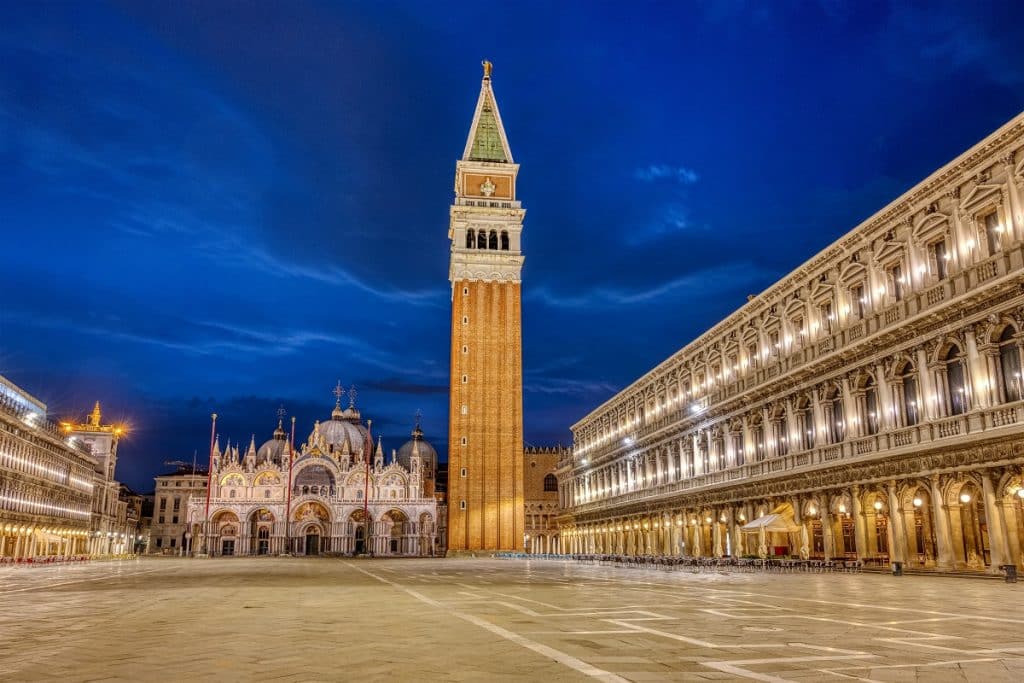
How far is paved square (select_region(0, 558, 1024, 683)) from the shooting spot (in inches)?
328

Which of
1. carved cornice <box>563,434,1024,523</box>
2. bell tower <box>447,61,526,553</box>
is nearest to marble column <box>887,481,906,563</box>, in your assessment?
carved cornice <box>563,434,1024,523</box>

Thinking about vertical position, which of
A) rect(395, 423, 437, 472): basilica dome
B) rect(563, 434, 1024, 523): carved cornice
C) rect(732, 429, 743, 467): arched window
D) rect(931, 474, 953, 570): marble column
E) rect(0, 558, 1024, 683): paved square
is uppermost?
rect(395, 423, 437, 472): basilica dome

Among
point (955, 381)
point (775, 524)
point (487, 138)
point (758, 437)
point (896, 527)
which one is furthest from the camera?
point (487, 138)

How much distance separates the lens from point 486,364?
286 ft

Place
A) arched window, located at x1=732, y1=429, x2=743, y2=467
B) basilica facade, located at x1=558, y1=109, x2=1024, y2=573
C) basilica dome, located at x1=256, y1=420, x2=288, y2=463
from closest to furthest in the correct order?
basilica facade, located at x1=558, y1=109, x2=1024, y2=573, arched window, located at x1=732, y1=429, x2=743, y2=467, basilica dome, located at x1=256, y1=420, x2=288, y2=463

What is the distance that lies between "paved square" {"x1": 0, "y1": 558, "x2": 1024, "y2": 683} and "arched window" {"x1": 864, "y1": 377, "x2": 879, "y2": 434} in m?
13.6

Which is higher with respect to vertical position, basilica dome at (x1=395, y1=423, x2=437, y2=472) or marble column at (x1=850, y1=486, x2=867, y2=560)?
basilica dome at (x1=395, y1=423, x2=437, y2=472)

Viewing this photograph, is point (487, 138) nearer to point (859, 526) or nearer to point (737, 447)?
point (737, 447)

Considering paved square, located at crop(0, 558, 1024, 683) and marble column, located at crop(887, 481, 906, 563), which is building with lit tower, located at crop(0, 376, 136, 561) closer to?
paved square, located at crop(0, 558, 1024, 683)

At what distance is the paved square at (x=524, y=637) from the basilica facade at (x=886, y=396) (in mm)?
8600

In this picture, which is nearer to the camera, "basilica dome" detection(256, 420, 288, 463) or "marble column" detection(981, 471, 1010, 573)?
"marble column" detection(981, 471, 1010, 573)

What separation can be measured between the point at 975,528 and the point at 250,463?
93529 mm

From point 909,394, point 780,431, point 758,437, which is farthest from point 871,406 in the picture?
point 758,437

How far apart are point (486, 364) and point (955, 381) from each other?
2438 inches
